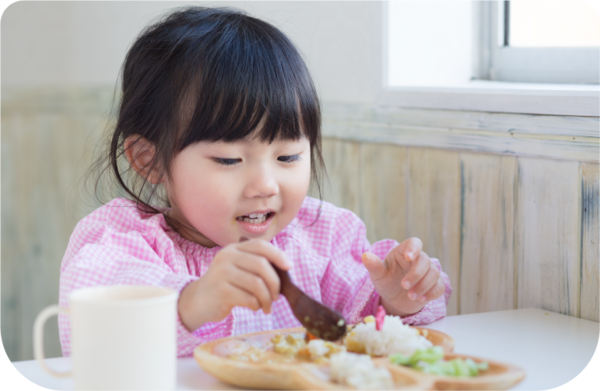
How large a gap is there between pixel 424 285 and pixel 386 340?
0.23 meters

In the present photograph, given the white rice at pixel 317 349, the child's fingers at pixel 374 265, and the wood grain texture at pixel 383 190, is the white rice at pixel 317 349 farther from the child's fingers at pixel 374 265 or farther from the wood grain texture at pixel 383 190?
the wood grain texture at pixel 383 190

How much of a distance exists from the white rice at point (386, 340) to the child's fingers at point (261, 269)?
0.10 metres

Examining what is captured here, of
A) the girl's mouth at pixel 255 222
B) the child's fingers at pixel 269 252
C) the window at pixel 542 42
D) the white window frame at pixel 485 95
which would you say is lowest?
the girl's mouth at pixel 255 222

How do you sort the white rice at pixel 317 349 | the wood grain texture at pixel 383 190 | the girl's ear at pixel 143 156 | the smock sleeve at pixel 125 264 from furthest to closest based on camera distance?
the wood grain texture at pixel 383 190 < the girl's ear at pixel 143 156 < the smock sleeve at pixel 125 264 < the white rice at pixel 317 349

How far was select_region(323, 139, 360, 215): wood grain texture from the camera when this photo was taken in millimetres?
1463

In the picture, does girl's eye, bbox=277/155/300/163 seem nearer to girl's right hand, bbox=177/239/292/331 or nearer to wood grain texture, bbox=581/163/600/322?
girl's right hand, bbox=177/239/292/331

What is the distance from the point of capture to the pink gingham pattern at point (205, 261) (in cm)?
86

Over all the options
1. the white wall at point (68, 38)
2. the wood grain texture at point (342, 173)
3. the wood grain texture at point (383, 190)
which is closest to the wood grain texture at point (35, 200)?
the white wall at point (68, 38)

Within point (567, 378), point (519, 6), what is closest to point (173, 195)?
point (567, 378)

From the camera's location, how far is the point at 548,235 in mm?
1048

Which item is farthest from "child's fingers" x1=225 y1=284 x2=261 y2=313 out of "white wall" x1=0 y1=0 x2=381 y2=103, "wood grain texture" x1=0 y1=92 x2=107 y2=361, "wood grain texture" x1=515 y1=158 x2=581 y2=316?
"wood grain texture" x1=0 y1=92 x2=107 y2=361

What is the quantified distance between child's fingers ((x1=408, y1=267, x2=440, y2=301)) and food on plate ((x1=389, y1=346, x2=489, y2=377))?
0.26 m

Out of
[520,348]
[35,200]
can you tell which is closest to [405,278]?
[520,348]

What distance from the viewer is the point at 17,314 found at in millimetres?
2201
